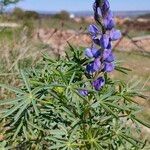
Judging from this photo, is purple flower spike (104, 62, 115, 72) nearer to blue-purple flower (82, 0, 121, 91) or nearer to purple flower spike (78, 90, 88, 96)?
blue-purple flower (82, 0, 121, 91)

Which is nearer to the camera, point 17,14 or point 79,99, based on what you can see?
point 79,99

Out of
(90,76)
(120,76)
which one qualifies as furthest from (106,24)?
(120,76)

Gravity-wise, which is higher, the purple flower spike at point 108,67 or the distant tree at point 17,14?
the purple flower spike at point 108,67

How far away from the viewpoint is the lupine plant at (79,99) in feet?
9.18

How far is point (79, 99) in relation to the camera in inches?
116

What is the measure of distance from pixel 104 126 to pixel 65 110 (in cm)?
43

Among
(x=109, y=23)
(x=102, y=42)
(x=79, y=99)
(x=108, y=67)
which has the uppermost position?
(x=109, y=23)

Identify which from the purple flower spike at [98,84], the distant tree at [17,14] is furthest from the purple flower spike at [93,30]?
the distant tree at [17,14]

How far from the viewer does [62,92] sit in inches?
116

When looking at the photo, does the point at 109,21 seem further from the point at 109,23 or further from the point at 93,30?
the point at 93,30

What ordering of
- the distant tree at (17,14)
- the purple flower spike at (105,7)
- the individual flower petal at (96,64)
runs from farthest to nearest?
1. the distant tree at (17,14)
2. the individual flower petal at (96,64)
3. the purple flower spike at (105,7)

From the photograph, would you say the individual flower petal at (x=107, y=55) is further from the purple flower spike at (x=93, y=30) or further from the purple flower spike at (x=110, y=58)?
the purple flower spike at (x=93, y=30)

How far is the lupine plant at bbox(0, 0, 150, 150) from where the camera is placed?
2799 mm

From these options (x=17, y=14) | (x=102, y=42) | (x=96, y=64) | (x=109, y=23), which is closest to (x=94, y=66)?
(x=96, y=64)
